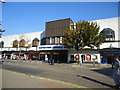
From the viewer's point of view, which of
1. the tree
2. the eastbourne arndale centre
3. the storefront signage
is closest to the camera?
the tree

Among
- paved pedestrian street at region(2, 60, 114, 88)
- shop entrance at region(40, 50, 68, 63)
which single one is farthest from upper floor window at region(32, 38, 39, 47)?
paved pedestrian street at region(2, 60, 114, 88)

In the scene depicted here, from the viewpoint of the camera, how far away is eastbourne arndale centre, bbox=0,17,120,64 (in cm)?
2984

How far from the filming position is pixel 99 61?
30531 millimetres

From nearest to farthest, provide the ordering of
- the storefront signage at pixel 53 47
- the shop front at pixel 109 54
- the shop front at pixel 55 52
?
the shop front at pixel 109 54
the storefront signage at pixel 53 47
the shop front at pixel 55 52

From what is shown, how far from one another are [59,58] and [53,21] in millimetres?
11974

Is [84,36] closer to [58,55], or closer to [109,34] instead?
[109,34]

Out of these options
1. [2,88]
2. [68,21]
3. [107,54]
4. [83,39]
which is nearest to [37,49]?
[68,21]

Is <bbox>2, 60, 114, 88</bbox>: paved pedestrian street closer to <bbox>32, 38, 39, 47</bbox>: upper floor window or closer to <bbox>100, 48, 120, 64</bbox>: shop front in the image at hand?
<bbox>100, 48, 120, 64</bbox>: shop front

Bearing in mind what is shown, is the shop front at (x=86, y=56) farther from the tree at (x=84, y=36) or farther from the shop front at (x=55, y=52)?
the tree at (x=84, y=36)

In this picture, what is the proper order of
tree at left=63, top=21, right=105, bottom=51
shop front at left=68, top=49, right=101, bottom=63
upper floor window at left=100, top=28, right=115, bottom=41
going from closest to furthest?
tree at left=63, top=21, right=105, bottom=51
upper floor window at left=100, top=28, right=115, bottom=41
shop front at left=68, top=49, right=101, bottom=63

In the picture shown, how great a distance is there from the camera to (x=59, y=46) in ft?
113

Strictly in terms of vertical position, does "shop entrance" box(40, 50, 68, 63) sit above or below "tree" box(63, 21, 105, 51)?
below

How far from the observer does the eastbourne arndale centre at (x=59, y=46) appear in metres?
29.8

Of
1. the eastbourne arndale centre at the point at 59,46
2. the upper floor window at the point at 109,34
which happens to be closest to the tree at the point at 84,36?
the eastbourne arndale centre at the point at 59,46
